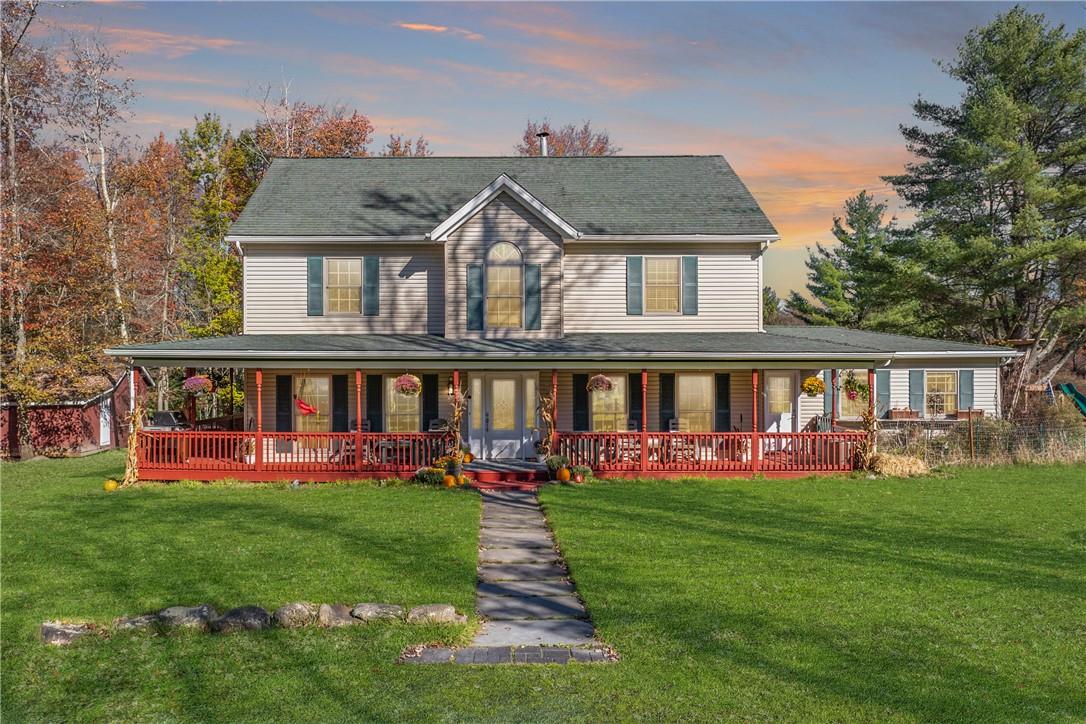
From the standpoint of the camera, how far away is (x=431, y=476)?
19.7 meters

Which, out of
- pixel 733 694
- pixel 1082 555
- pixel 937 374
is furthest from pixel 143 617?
pixel 937 374

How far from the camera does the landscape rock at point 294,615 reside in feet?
28.9

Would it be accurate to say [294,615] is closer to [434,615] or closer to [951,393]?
[434,615]

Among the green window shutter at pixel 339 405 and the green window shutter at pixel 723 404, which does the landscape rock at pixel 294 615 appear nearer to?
the green window shutter at pixel 339 405

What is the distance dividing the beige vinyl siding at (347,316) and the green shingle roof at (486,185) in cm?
54

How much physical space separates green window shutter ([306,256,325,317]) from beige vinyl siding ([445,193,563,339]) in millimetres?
3360

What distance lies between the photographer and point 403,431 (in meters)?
22.8

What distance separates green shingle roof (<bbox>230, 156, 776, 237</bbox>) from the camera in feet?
76.2

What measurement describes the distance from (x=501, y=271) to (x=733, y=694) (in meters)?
16.4

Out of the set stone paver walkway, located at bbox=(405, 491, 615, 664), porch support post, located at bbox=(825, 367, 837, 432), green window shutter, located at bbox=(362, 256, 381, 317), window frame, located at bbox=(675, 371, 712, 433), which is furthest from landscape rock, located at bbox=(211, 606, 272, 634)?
porch support post, located at bbox=(825, 367, 837, 432)

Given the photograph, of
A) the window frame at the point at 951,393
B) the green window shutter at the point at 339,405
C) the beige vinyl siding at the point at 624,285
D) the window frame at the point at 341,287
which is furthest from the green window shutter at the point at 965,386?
the green window shutter at the point at 339,405

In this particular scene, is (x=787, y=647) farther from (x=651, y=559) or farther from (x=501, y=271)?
(x=501, y=271)

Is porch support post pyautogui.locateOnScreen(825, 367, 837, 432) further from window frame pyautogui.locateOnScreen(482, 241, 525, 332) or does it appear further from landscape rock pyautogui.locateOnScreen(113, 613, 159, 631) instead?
landscape rock pyautogui.locateOnScreen(113, 613, 159, 631)

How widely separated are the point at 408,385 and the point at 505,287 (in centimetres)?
371
